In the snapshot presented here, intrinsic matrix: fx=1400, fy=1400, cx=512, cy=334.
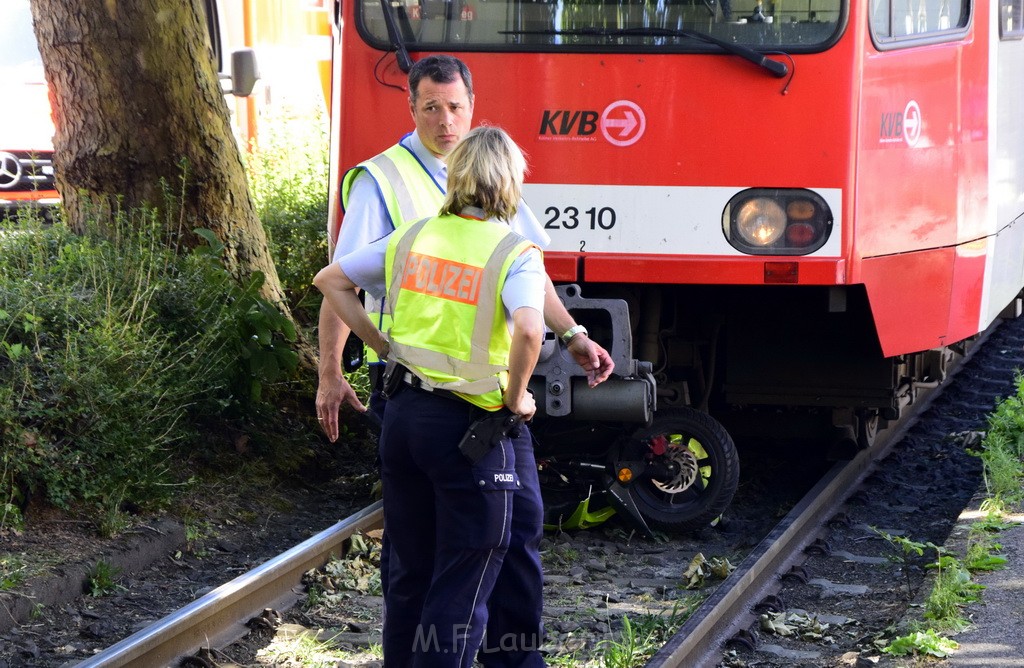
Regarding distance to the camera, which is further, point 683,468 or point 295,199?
point 295,199

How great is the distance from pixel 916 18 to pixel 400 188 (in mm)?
2949

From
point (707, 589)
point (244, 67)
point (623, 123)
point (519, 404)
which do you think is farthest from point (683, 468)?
point (244, 67)

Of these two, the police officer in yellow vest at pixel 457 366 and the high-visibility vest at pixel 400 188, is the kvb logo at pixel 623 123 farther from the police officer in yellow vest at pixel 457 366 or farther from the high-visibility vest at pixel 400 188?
the police officer in yellow vest at pixel 457 366

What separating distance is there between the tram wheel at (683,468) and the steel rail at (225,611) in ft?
4.22

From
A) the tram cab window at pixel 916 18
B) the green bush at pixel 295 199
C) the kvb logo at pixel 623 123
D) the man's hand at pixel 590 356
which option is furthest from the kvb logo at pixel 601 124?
the green bush at pixel 295 199

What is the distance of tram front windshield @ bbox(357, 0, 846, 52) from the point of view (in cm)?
545

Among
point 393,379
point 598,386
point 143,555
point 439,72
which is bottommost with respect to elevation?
point 143,555

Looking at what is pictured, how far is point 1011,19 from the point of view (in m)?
6.91

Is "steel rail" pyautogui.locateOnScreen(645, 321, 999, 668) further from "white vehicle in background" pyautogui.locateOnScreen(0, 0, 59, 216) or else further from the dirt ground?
"white vehicle in background" pyautogui.locateOnScreen(0, 0, 59, 216)

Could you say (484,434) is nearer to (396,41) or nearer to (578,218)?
(578,218)

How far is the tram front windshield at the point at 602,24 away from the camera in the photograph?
5449mm

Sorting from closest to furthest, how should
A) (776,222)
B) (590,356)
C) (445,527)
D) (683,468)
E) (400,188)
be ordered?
(445,527) < (590,356) < (400,188) < (776,222) < (683,468)

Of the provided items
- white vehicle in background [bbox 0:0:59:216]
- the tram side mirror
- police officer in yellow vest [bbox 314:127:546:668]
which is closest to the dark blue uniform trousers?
police officer in yellow vest [bbox 314:127:546:668]

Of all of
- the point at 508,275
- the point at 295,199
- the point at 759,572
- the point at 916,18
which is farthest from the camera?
the point at 295,199
